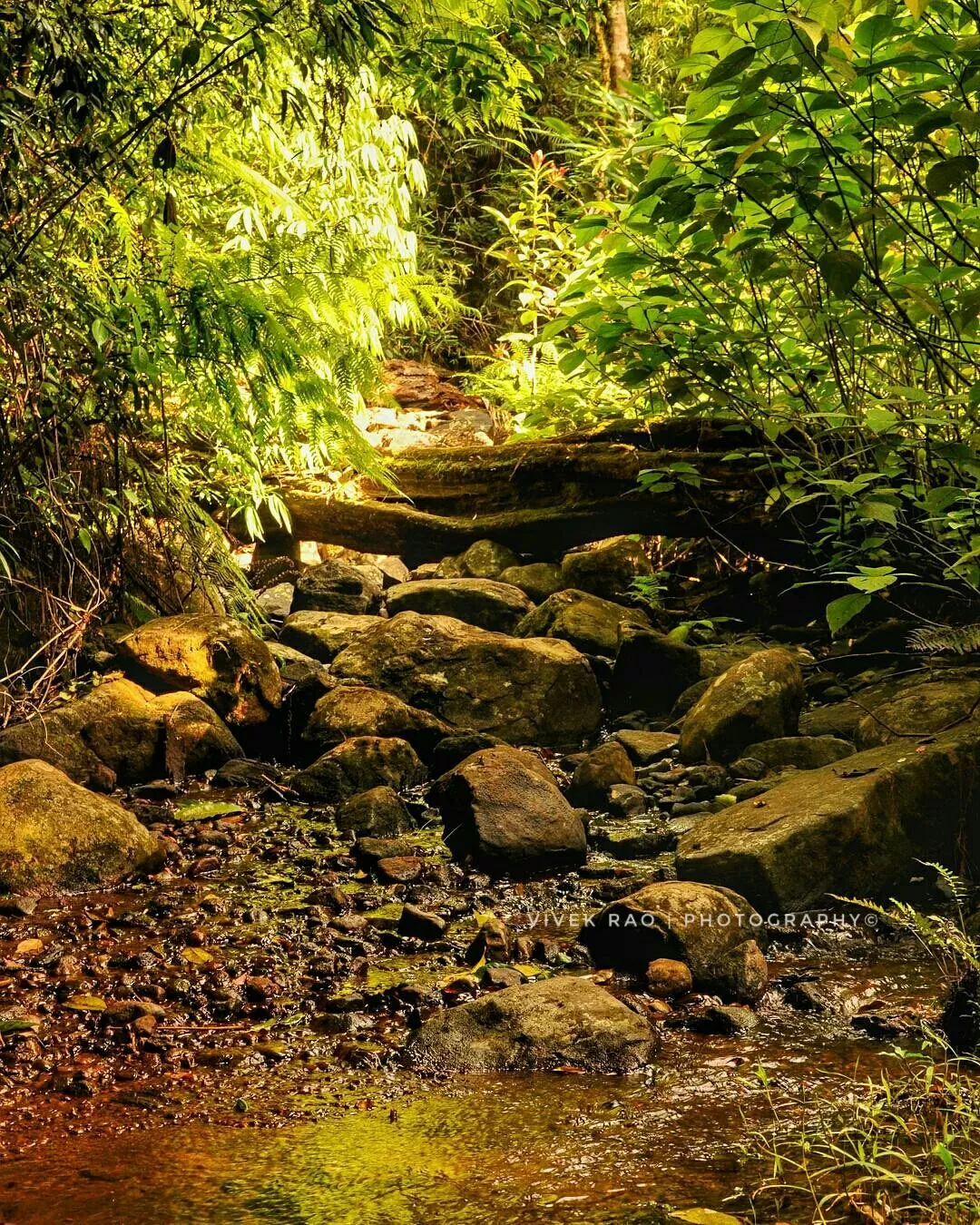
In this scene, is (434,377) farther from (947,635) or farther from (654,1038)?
(654,1038)

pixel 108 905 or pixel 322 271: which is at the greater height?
pixel 322 271

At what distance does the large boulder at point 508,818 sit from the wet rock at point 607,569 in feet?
11.5

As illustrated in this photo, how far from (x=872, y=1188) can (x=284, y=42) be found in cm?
392

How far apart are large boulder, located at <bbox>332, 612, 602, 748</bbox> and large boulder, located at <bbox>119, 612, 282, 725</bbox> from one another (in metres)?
0.55

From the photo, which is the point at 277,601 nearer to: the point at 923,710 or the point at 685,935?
the point at 923,710

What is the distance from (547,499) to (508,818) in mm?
3925

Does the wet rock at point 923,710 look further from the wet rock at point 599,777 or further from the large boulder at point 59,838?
the large boulder at point 59,838

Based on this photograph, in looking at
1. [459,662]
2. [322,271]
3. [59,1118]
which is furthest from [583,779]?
[59,1118]

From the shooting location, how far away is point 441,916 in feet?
12.5

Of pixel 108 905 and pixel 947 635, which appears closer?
pixel 108 905

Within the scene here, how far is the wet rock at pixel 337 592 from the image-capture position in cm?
800

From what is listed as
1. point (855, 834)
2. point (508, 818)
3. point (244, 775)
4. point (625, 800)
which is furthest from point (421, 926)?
point (244, 775)

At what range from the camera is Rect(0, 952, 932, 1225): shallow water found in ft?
6.86

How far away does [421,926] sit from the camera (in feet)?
12.0
